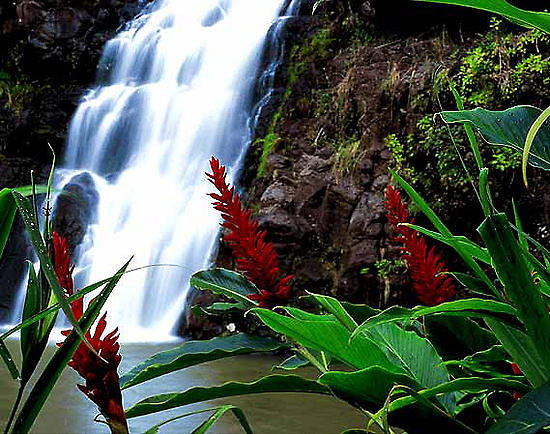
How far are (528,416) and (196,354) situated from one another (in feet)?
1.17

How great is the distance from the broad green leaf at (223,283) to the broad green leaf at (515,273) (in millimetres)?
343

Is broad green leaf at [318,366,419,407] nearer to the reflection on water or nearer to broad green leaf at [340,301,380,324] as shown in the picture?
broad green leaf at [340,301,380,324]

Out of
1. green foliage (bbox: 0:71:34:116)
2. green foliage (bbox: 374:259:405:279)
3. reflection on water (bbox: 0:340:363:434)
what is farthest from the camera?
green foliage (bbox: 0:71:34:116)

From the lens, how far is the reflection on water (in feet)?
9.67

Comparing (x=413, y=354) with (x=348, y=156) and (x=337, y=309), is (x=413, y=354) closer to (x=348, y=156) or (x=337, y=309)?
(x=337, y=309)

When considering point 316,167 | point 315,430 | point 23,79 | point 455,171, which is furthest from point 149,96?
point 315,430

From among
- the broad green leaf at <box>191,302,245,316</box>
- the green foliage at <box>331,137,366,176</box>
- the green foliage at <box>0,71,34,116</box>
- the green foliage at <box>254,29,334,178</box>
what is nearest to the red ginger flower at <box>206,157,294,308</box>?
the broad green leaf at <box>191,302,245,316</box>

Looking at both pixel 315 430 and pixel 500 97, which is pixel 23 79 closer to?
pixel 500 97

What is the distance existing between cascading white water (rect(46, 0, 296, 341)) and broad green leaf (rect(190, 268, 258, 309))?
4.93m

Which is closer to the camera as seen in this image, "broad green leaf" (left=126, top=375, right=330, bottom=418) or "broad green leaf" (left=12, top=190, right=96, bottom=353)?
"broad green leaf" (left=12, top=190, right=96, bottom=353)

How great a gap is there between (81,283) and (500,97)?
4247 mm

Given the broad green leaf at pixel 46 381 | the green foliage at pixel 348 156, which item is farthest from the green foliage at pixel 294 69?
the broad green leaf at pixel 46 381

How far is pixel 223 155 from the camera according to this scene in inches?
289

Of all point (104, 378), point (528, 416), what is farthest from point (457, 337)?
point (104, 378)
